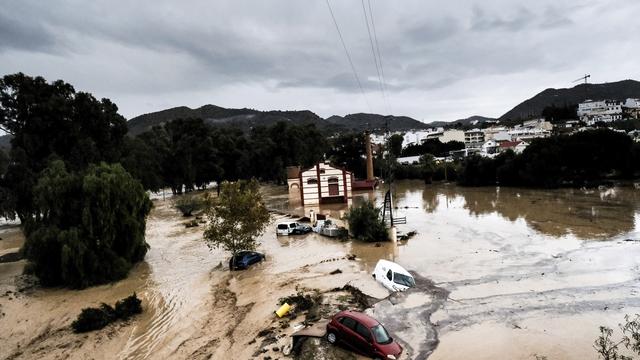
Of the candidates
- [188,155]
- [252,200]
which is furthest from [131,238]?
[188,155]

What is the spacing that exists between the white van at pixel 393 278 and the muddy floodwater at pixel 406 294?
498 mm

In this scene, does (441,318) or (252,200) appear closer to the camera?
(441,318)

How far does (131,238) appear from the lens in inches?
1137

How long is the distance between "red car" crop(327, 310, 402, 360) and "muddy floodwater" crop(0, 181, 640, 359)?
53cm

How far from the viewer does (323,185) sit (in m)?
61.5

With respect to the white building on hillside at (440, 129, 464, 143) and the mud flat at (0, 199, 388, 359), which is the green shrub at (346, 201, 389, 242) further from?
the white building on hillside at (440, 129, 464, 143)

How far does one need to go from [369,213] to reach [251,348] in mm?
19073

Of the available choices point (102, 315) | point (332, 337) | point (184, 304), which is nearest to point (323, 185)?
point (184, 304)

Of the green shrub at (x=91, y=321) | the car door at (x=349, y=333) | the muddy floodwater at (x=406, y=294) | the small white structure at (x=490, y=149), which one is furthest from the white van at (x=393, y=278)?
the small white structure at (x=490, y=149)

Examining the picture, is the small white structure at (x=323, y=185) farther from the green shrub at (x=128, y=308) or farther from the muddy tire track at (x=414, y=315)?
the green shrub at (x=128, y=308)

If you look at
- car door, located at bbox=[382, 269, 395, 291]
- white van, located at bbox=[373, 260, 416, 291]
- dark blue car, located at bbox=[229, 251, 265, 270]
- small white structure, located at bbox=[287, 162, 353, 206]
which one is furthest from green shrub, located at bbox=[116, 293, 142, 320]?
small white structure, located at bbox=[287, 162, 353, 206]

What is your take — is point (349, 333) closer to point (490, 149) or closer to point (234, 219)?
point (234, 219)

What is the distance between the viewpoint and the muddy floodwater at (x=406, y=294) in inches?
611

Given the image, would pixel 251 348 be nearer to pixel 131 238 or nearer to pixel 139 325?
pixel 139 325
